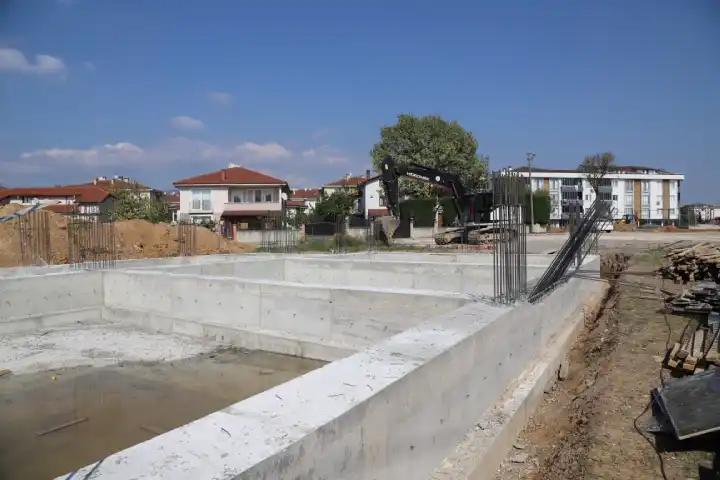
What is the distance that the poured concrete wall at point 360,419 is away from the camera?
1974 mm

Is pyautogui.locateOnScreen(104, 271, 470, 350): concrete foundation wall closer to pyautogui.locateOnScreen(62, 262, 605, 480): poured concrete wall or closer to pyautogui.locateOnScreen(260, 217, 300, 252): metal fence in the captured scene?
pyautogui.locateOnScreen(62, 262, 605, 480): poured concrete wall

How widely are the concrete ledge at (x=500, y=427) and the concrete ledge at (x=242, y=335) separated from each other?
2.32 metres

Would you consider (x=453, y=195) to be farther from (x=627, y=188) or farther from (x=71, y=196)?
(x=627, y=188)

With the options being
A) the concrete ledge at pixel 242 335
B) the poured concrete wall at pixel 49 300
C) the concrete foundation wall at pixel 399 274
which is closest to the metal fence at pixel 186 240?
the concrete foundation wall at pixel 399 274

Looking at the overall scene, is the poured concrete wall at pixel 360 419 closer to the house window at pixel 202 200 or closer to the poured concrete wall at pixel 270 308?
the poured concrete wall at pixel 270 308

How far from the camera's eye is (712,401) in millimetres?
4234

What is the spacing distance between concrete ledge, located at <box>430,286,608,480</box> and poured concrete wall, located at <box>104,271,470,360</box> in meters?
1.21

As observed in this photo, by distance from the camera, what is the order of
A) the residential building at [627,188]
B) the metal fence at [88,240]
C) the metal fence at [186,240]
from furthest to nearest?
the residential building at [627,188] → the metal fence at [186,240] → the metal fence at [88,240]

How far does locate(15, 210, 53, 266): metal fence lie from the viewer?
46.0 feet

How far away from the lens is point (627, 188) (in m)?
69.7

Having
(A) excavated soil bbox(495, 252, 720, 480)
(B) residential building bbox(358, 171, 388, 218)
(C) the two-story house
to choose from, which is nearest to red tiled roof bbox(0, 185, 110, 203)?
(C) the two-story house

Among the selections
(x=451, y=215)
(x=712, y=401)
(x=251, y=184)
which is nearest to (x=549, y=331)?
(x=712, y=401)

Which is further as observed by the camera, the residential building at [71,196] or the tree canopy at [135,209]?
the residential building at [71,196]

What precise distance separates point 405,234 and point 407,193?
38.5 ft
